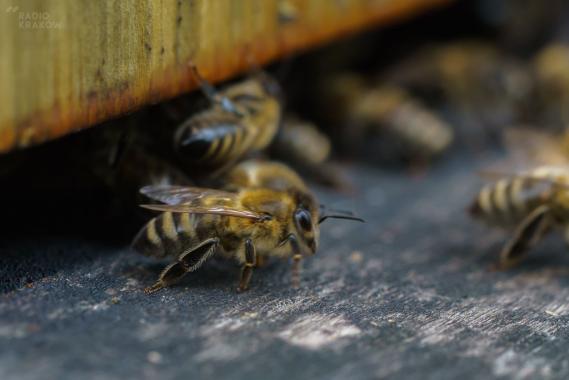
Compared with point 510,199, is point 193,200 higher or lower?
higher

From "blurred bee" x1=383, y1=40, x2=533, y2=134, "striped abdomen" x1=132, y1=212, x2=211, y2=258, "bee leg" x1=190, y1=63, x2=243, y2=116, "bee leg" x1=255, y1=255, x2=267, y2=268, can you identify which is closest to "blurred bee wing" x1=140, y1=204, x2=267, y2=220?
"striped abdomen" x1=132, y1=212, x2=211, y2=258

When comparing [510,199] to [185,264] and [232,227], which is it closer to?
[232,227]

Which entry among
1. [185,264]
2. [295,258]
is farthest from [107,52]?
[295,258]

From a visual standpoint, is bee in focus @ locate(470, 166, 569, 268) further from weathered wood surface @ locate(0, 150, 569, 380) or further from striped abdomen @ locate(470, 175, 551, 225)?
weathered wood surface @ locate(0, 150, 569, 380)

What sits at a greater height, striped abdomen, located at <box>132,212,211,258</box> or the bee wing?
the bee wing

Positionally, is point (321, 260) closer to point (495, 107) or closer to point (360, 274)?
point (360, 274)

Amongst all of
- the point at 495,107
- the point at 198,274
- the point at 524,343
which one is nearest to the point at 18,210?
the point at 198,274
